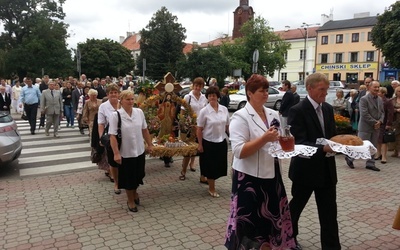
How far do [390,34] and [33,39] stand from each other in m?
36.8

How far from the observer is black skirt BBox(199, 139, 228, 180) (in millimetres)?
5945

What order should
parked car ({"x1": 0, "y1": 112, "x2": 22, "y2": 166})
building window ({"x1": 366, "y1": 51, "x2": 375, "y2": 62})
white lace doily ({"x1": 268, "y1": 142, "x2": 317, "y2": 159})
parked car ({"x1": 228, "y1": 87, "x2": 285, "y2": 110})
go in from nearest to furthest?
white lace doily ({"x1": 268, "y1": 142, "x2": 317, "y2": 159}) < parked car ({"x1": 0, "y1": 112, "x2": 22, "y2": 166}) < parked car ({"x1": 228, "y1": 87, "x2": 285, "y2": 110}) < building window ({"x1": 366, "y1": 51, "x2": 375, "y2": 62})

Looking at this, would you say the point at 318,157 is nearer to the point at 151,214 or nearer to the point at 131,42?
the point at 151,214

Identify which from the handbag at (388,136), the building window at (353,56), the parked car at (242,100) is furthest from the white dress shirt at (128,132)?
the building window at (353,56)

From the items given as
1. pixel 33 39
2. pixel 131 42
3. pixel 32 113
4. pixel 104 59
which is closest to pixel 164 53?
pixel 104 59

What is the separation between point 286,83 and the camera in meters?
10.2

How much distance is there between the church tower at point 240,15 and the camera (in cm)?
8244

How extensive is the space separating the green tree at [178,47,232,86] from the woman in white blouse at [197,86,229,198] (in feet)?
85.6

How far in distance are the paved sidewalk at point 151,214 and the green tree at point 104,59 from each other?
54.1 meters

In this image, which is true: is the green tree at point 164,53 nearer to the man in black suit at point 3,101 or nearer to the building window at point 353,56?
the building window at point 353,56

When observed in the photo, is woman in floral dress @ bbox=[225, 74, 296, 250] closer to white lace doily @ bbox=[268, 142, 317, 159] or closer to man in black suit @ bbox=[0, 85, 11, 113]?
white lace doily @ bbox=[268, 142, 317, 159]

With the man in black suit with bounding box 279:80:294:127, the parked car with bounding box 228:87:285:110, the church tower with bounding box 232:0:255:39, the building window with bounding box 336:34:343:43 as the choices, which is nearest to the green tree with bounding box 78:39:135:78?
the church tower with bounding box 232:0:255:39

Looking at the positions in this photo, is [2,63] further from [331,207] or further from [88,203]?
[331,207]

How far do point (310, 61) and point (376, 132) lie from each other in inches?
2452
